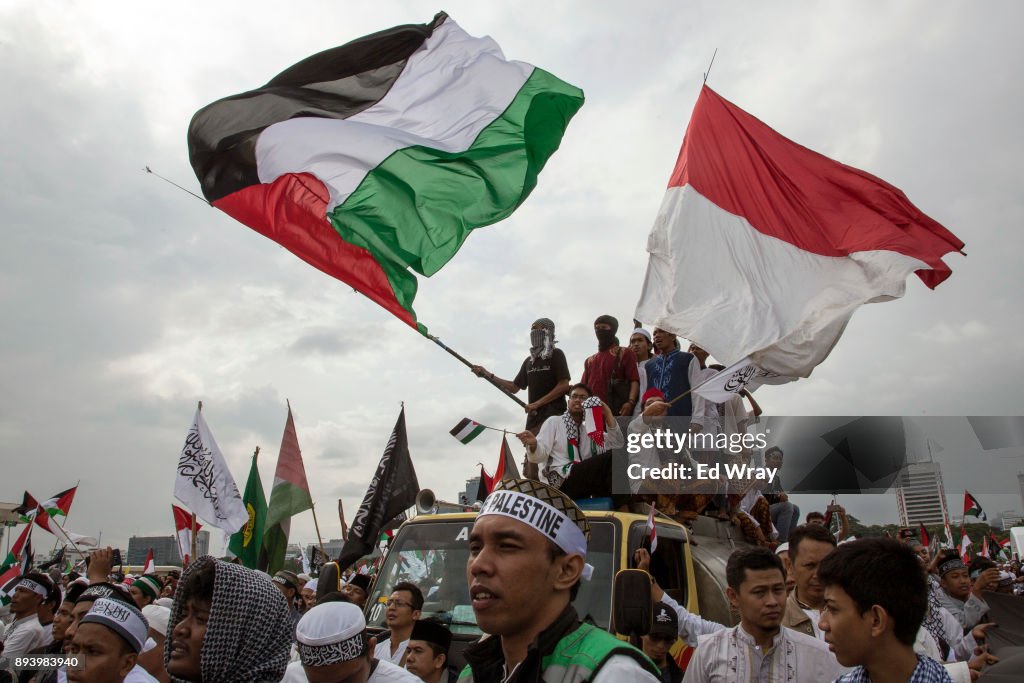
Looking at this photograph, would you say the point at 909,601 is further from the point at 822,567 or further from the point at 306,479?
the point at 306,479

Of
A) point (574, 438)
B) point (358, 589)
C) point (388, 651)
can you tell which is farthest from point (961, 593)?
point (358, 589)

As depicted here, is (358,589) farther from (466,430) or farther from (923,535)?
(923,535)

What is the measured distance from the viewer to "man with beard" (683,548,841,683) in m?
3.73

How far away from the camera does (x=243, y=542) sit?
34.7ft

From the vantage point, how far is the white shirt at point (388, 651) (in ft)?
18.0

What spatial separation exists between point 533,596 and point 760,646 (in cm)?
193

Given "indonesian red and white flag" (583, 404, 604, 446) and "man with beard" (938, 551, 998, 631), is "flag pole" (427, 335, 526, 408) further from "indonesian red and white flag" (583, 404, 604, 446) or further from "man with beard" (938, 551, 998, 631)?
"man with beard" (938, 551, 998, 631)

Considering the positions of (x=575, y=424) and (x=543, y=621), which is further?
(x=575, y=424)

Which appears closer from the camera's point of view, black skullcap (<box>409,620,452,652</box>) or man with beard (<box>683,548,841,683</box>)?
man with beard (<box>683,548,841,683</box>)

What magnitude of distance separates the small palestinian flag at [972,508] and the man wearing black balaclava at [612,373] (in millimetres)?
12345

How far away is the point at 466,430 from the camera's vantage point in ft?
29.9

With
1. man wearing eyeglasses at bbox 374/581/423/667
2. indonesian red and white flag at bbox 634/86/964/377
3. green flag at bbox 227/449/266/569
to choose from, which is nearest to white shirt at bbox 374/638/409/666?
man wearing eyeglasses at bbox 374/581/423/667

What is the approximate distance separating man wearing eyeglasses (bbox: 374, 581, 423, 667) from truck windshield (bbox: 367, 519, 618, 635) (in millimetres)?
132

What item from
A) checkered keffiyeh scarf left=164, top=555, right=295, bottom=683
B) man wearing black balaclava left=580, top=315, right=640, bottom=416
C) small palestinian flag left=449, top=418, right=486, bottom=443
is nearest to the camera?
checkered keffiyeh scarf left=164, top=555, right=295, bottom=683
